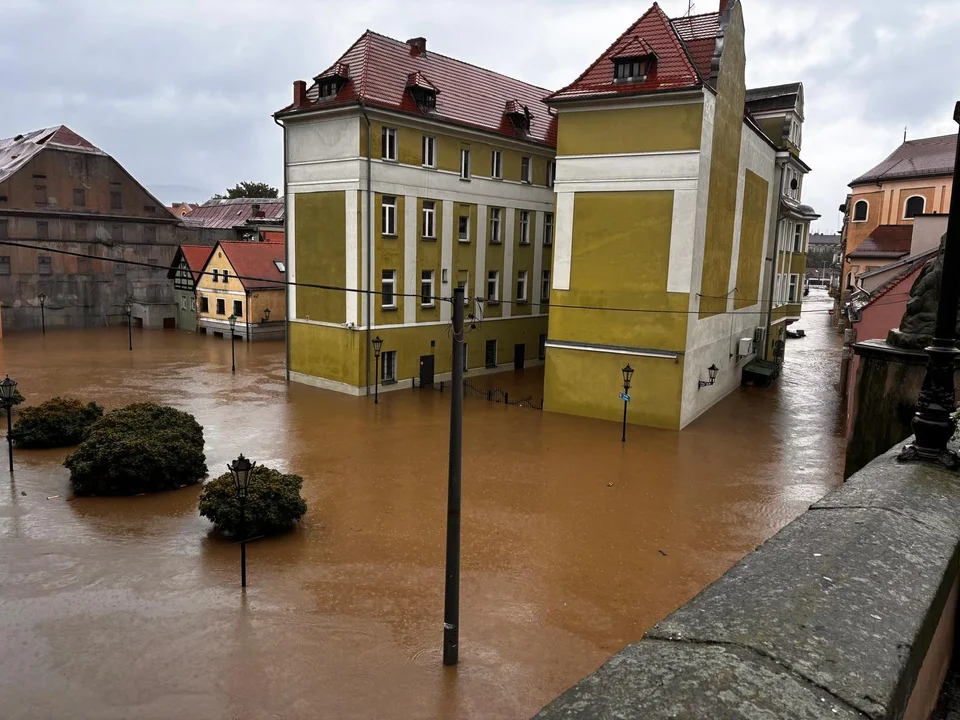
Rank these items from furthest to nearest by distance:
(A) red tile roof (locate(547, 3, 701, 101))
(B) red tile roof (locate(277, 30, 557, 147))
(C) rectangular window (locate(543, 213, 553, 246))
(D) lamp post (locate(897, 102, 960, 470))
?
(C) rectangular window (locate(543, 213, 553, 246)) → (B) red tile roof (locate(277, 30, 557, 147)) → (A) red tile roof (locate(547, 3, 701, 101)) → (D) lamp post (locate(897, 102, 960, 470))

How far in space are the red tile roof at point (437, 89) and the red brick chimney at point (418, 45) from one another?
101 millimetres

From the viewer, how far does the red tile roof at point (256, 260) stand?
1683 inches

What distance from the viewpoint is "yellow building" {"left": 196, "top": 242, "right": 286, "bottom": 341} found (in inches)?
1682

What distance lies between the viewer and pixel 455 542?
9953 mm

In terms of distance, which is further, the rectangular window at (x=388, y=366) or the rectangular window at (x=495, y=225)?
the rectangular window at (x=495, y=225)

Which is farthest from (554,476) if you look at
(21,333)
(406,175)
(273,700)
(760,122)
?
(21,333)

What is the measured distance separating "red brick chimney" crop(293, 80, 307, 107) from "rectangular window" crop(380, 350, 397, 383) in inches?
433

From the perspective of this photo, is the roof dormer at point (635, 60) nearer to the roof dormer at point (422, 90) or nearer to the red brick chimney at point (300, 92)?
the roof dormer at point (422, 90)

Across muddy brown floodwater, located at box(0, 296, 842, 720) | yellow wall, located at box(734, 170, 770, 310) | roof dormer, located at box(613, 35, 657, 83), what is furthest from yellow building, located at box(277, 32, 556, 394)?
yellow wall, located at box(734, 170, 770, 310)

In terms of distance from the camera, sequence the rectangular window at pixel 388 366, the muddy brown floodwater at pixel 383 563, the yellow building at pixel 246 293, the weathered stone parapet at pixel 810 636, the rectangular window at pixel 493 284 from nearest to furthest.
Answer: the weathered stone parapet at pixel 810 636 < the muddy brown floodwater at pixel 383 563 < the rectangular window at pixel 388 366 < the rectangular window at pixel 493 284 < the yellow building at pixel 246 293

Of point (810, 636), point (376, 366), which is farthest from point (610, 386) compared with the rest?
point (810, 636)

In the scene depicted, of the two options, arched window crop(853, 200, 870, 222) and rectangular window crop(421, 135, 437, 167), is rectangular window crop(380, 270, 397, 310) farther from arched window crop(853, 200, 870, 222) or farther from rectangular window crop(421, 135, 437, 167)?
arched window crop(853, 200, 870, 222)

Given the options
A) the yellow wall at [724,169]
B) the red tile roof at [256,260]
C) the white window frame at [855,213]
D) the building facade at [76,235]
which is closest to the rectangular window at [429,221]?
the yellow wall at [724,169]

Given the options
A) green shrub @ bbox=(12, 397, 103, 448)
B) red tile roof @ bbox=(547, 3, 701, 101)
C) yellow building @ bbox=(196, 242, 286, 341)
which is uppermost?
red tile roof @ bbox=(547, 3, 701, 101)
